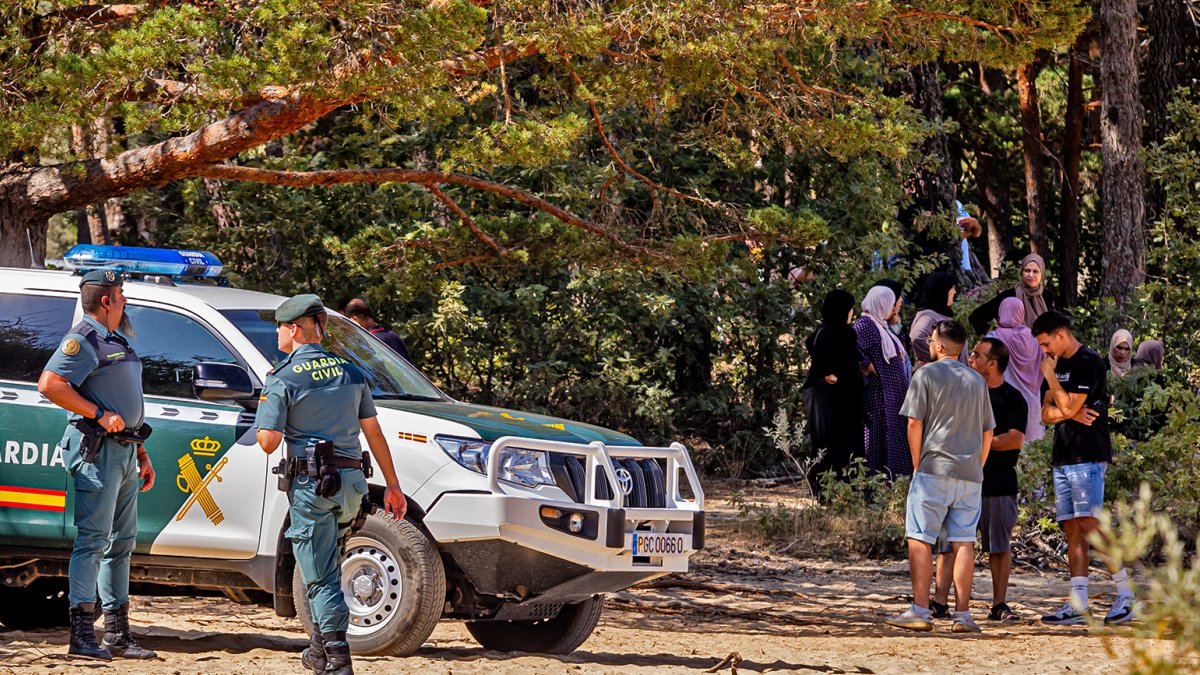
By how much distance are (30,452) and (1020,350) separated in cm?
709

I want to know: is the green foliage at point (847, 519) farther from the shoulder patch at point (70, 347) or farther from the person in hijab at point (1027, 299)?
the shoulder patch at point (70, 347)

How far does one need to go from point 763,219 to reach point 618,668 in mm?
5031

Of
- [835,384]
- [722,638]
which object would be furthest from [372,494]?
[835,384]

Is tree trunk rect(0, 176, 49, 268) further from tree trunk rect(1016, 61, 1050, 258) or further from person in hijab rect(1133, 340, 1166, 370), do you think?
tree trunk rect(1016, 61, 1050, 258)

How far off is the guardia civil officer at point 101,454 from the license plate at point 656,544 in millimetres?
2302

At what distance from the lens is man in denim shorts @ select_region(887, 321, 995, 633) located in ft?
28.3

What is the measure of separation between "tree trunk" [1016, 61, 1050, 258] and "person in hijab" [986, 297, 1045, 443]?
12.5m

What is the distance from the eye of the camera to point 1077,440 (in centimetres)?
920

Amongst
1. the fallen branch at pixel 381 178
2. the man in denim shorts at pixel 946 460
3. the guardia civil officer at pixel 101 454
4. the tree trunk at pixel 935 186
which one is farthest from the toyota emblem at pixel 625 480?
the tree trunk at pixel 935 186

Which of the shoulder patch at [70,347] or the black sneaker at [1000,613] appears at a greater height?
the shoulder patch at [70,347]

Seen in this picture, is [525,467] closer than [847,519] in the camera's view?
Yes

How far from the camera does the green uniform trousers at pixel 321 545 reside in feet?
21.0

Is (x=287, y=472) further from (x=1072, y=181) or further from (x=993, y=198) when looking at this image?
(x=993, y=198)

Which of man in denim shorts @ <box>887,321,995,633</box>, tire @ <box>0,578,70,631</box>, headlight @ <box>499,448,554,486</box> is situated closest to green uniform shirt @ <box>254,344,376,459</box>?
headlight @ <box>499,448,554,486</box>
